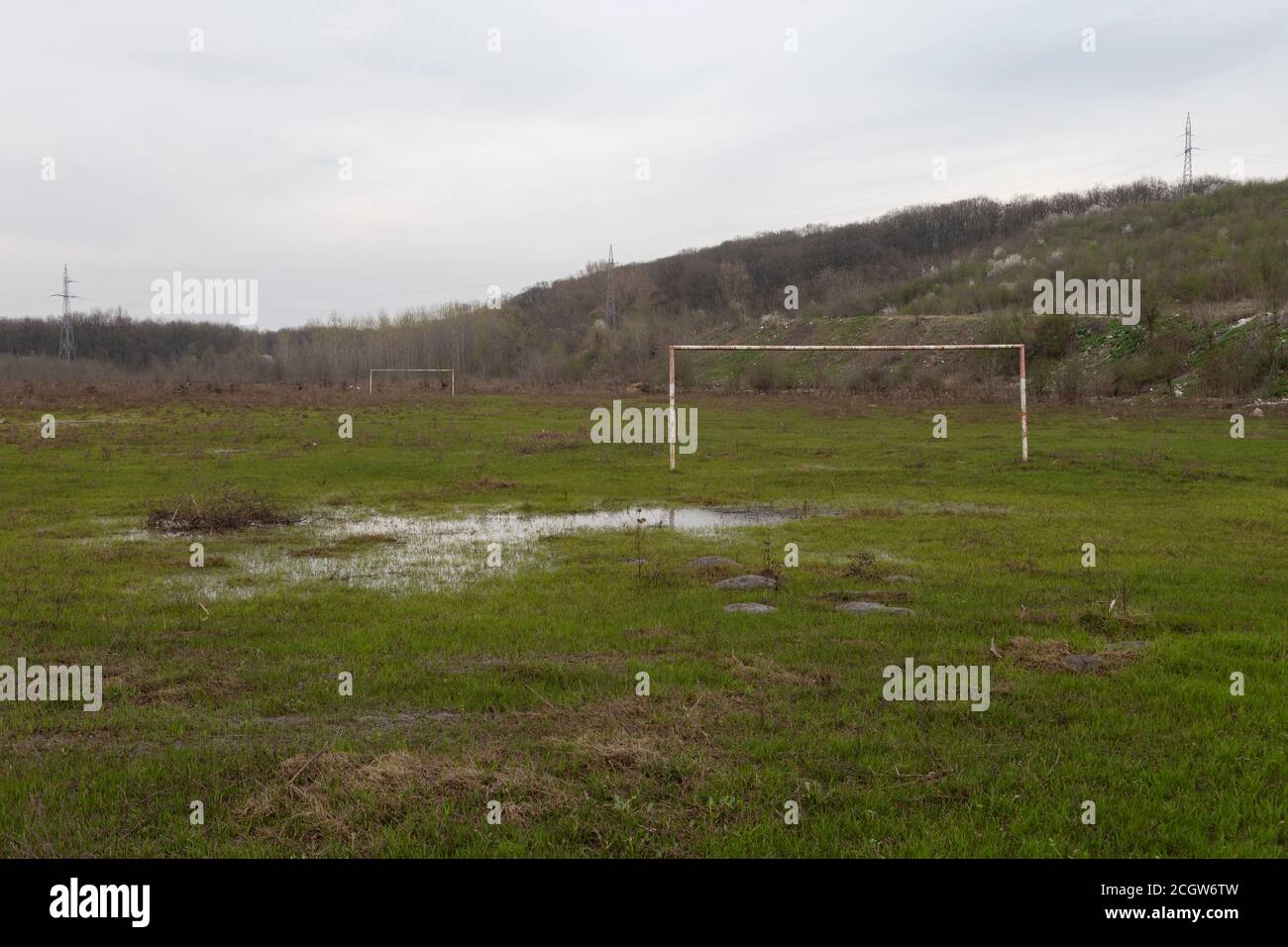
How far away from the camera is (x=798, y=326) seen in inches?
3625

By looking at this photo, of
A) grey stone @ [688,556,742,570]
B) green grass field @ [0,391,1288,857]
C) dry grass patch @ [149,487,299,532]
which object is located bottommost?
green grass field @ [0,391,1288,857]

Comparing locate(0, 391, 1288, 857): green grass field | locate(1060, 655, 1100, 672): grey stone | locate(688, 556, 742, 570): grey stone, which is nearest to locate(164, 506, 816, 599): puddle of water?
locate(0, 391, 1288, 857): green grass field

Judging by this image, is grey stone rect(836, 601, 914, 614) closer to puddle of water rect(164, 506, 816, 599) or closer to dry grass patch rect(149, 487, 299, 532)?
puddle of water rect(164, 506, 816, 599)

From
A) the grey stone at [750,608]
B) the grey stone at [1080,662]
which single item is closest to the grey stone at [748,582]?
the grey stone at [750,608]

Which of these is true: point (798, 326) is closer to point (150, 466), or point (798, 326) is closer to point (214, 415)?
point (214, 415)

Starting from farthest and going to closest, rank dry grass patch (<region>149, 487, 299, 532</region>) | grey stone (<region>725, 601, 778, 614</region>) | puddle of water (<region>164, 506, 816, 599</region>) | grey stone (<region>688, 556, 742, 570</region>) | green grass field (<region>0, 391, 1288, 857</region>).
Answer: dry grass patch (<region>149, 487, 299, 532</region>) < grey stone (<region>688, 556, 742, 570</region>) < puddle of water (<region>164, 506, 816, 599</region>) < grey stone (<region>725, 601, 778, 614</region>) < green grass field (<region>0, 391, 1288, 857</region>)

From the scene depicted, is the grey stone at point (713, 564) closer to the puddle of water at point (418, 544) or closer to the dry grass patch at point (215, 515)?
the puddle of water at point (418, 544)

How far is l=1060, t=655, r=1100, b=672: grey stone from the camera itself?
8.44 m

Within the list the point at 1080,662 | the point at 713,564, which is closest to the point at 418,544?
the point at 713,564

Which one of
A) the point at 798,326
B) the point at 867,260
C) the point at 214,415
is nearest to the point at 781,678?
the point at 214,415

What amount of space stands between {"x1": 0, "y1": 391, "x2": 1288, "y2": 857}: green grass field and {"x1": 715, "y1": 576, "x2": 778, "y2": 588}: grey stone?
24cm

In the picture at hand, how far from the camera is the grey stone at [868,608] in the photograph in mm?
10641

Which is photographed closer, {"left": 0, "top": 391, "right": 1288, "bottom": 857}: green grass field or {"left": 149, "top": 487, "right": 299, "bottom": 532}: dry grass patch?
{"left": 0, "top": 391, "right": 1288, "bottom": 857}: green grass field

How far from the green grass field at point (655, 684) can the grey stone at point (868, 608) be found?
0.38 m
